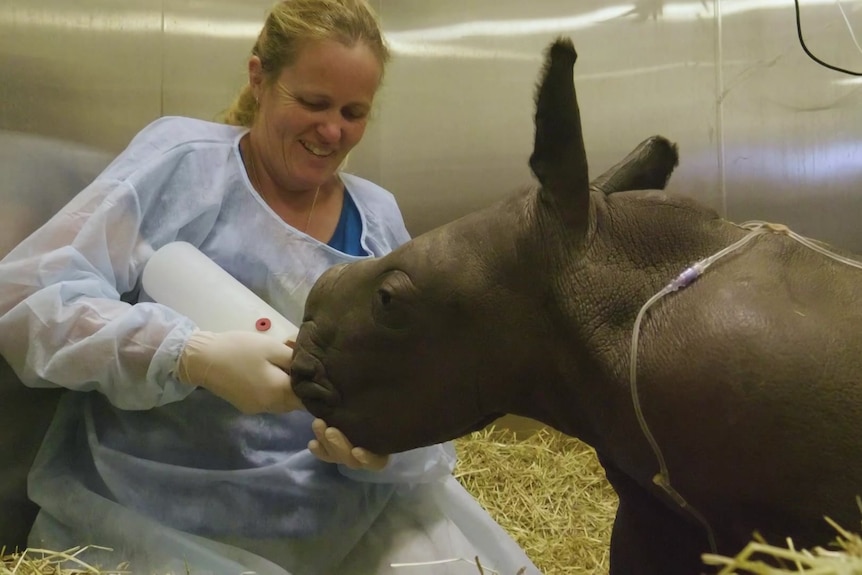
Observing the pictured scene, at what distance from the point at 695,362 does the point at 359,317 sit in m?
Result: 0.45

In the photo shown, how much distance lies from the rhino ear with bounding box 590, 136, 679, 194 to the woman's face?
538 millimetres

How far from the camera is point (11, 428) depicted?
4.88ft

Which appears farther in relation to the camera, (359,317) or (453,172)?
(453,172)

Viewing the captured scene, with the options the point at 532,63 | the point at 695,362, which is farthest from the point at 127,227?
the point at 532,63

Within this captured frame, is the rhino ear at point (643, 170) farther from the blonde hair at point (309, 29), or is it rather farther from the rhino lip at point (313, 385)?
the blonde hair at point (309, 29)

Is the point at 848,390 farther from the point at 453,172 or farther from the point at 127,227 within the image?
the point at 453,172

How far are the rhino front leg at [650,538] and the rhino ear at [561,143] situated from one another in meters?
0.38

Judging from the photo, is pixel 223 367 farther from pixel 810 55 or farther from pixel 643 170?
pixel 810 55

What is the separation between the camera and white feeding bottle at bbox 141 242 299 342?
128 centimetres

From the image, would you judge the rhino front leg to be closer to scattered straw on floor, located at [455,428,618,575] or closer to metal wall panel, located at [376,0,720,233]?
scattered straw on floor, located at [455,428,618,575]

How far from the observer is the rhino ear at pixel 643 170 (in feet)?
3.81

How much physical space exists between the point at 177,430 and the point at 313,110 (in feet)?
2.00

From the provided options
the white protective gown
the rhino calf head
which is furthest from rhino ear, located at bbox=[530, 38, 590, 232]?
the white protective gown

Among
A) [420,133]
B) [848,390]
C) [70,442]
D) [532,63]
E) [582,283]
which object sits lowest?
[70,442]
